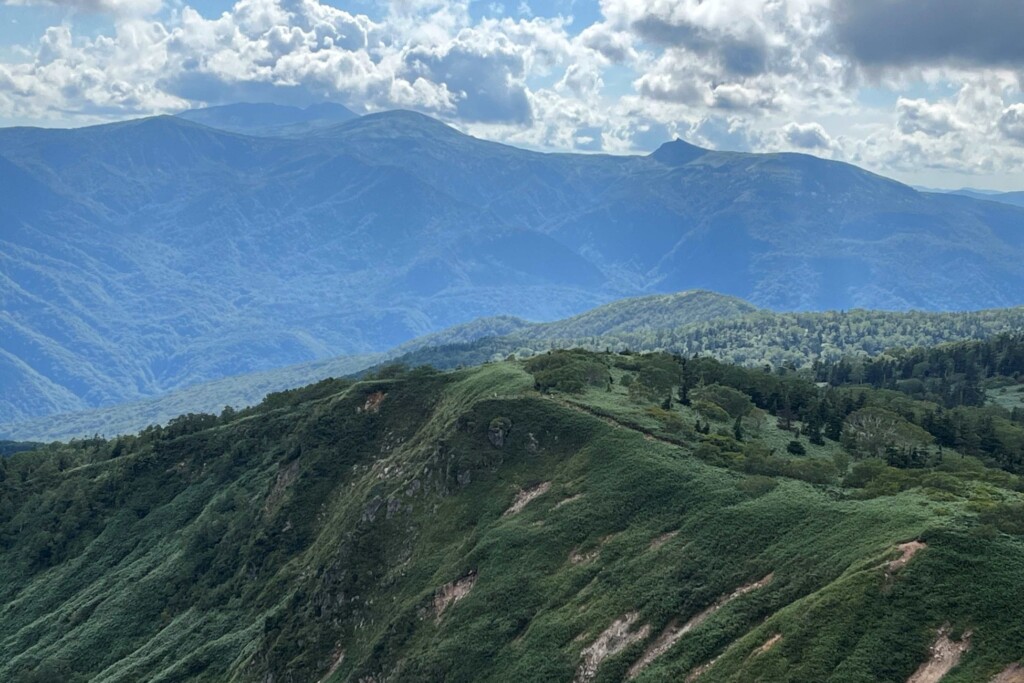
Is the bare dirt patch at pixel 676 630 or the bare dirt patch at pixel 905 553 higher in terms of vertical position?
the bare dirt patch at pixel 905 553

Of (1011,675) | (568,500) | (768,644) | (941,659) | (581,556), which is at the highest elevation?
(1011,675)

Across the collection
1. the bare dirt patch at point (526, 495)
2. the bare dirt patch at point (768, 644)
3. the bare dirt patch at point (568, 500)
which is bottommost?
the bare dirt patch at point (526, 495)

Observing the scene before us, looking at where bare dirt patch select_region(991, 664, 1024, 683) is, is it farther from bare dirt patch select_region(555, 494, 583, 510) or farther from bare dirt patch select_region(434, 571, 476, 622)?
bare dirt patch select_region(434, 571, 476, 622)

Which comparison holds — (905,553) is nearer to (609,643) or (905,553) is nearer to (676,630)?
(676,630)

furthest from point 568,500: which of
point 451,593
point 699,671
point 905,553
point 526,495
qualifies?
point 905,553

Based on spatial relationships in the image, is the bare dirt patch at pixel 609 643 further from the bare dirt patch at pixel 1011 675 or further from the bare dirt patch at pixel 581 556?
the bare dirt patch at pixel 1011 675

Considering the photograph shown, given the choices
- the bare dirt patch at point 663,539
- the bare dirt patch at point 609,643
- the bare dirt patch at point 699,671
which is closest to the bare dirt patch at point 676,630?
the bare dirt patch at point 609,643

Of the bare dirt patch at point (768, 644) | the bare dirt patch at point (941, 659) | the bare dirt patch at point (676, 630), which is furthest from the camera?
the bare dirt patch at point (676, 630)
